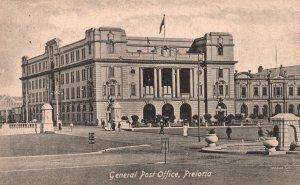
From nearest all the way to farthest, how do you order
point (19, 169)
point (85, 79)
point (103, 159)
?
1. point (19, 169)
2. point (103, 159)
3. point (85, 79)

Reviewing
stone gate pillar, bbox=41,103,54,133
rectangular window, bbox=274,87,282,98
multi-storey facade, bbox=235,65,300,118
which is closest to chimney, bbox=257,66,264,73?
multi-storey facade, bbox=235,65,300,118

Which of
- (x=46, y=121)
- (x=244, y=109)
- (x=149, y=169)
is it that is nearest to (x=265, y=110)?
(x=244, y=109)

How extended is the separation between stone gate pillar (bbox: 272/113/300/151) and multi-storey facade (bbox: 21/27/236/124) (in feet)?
150

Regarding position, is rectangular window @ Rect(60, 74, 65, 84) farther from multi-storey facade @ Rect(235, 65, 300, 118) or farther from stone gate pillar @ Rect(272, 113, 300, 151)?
stone gate pillar @ Rect(272, 113, 300, 151)

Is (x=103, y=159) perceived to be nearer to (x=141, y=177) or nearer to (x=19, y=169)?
(x=19, y=169)

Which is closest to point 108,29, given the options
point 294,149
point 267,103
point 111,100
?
point 111,100

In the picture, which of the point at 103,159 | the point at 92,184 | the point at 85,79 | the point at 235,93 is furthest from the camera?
the point at 235,93

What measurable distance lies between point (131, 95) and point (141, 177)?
2345 inches

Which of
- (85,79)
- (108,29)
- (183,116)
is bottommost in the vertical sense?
(183,116)

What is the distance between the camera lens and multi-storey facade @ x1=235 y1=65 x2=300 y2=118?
87.2 meters

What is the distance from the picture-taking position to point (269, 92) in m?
88.2

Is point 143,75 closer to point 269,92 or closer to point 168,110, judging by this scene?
point 168,110

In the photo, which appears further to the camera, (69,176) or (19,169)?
(19,169)

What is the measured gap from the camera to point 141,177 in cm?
1684
